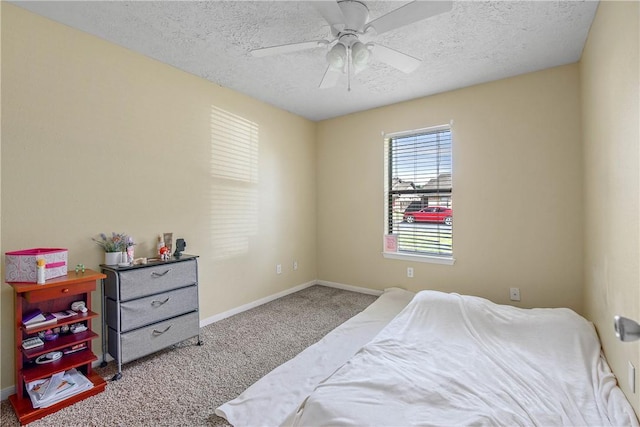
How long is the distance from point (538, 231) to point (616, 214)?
1.35 metres

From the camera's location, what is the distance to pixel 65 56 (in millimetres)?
2143

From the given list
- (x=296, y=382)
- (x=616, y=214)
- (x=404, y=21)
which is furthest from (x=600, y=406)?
(x=404, y=21)

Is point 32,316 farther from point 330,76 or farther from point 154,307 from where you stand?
point 330,76

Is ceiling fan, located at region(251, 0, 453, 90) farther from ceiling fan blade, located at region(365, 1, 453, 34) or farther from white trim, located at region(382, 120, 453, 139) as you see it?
white trim, located at region(382, 120, 453, 139)

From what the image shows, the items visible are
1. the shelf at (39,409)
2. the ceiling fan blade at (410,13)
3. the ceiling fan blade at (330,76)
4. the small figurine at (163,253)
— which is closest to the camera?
the ceiling fan blade at (410,13)

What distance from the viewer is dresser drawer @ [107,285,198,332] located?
2.15 m

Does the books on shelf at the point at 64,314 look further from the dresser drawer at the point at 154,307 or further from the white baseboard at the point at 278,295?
the white baseboard at the point at 278,295

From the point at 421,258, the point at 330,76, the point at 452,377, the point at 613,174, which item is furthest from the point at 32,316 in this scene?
the point at 613,174

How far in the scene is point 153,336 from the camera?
7.53 feet

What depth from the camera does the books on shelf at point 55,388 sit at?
175cm

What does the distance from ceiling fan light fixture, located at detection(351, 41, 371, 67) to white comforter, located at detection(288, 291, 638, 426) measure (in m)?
1.94

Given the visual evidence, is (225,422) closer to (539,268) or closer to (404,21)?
(404,21)

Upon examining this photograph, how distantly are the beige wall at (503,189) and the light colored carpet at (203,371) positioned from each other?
124 centimetres

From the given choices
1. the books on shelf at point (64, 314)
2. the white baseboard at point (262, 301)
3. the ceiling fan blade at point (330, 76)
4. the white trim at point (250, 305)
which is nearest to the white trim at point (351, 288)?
the white baseboard at point (262, 301)
